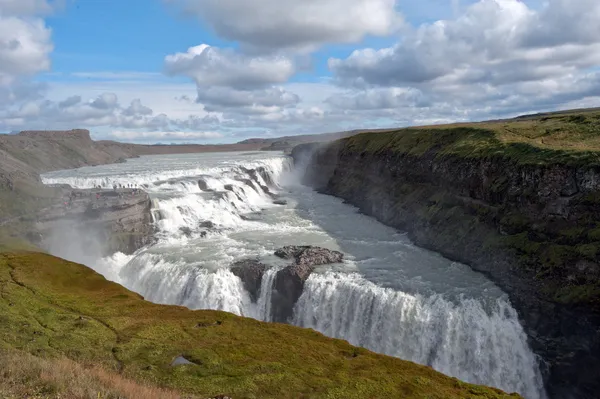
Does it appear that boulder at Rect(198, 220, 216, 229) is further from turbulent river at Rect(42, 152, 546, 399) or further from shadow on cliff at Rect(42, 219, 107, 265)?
shadow on cliff at Rect(42, 219, 107, 265)

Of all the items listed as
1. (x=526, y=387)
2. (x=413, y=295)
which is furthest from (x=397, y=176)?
(x=526, y=387)

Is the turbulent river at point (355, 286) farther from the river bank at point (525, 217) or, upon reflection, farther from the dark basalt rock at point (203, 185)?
the dark basalt rock at point (203, 185)

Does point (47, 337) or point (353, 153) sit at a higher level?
point (353, 153)

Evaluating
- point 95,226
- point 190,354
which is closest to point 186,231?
point 95,226

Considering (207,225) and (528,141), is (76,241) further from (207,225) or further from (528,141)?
(528,141)

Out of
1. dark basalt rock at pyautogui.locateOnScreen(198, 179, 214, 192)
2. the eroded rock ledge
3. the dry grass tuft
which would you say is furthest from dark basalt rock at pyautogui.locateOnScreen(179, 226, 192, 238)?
the dry grass tuft

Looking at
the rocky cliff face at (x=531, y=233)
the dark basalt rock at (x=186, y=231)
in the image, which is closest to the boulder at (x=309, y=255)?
the rocky cliff face at (x=531, y=233)

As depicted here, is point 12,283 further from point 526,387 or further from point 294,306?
point 526,387
